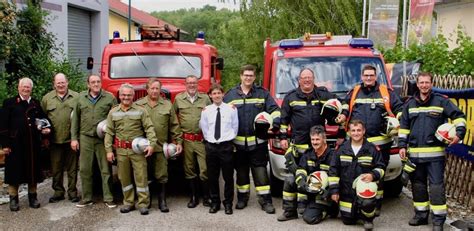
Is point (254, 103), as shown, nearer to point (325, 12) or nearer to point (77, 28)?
point (77, 28)

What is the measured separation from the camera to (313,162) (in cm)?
686

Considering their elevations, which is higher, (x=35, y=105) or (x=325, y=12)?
(x=325, y=12)

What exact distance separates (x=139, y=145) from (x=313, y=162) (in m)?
2.13

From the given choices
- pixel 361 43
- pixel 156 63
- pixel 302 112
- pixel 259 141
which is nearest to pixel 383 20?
pixel 361 43

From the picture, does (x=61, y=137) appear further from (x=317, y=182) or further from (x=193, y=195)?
(x=317, y=182)

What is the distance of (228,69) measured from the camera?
3150 centimetres

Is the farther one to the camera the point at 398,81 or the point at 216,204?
the point at 398,81

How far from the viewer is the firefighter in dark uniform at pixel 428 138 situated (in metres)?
6.40

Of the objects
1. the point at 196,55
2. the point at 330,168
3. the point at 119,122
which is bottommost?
the point at 330,168

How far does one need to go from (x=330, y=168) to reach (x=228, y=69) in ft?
82.3

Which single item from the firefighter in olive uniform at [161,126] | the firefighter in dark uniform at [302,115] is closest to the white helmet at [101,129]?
the firefighter in olive uniform at [161,126]

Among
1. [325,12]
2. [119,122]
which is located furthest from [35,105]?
[325,12]

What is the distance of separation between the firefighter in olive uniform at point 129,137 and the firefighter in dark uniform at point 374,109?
8.24 ft

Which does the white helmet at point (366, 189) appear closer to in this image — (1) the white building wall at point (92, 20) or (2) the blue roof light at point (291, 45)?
(2) the blue roof light at point (291, 45)
